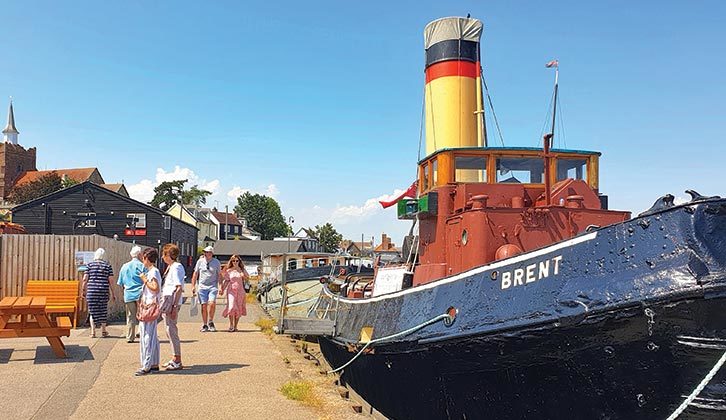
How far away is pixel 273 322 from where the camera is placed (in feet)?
43.4

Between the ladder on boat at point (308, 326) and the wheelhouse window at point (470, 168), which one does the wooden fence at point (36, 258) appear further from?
Answer: the wheelhouse window at point (470, 168)

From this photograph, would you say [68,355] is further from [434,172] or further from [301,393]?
[434,172]

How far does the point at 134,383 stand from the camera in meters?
6.68

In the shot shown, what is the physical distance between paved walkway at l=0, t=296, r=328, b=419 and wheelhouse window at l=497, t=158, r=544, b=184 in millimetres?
3255

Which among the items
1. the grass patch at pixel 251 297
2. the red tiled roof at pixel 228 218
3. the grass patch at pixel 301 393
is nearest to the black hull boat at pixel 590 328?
the grass patch at pixel 301 393

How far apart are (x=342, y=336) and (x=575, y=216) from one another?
9.93ft

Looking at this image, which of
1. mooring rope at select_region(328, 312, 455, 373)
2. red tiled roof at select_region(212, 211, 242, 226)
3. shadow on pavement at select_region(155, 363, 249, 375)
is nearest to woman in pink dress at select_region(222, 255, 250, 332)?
shadow on pavement at select_region(155, 363, 249, 375)

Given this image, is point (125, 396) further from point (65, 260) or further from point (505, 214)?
point (65, 260)

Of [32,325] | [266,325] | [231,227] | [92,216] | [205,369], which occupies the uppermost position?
[231,227]

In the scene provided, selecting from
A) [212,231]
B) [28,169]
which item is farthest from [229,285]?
[28,169]

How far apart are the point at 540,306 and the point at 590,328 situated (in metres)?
0.39

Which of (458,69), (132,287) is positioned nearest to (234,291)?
(132,287)

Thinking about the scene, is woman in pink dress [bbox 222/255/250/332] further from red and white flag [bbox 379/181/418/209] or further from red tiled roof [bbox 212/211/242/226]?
red tiled roof [bbox 212/211/242/226]

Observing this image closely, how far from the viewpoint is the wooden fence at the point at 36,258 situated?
11.9 m
